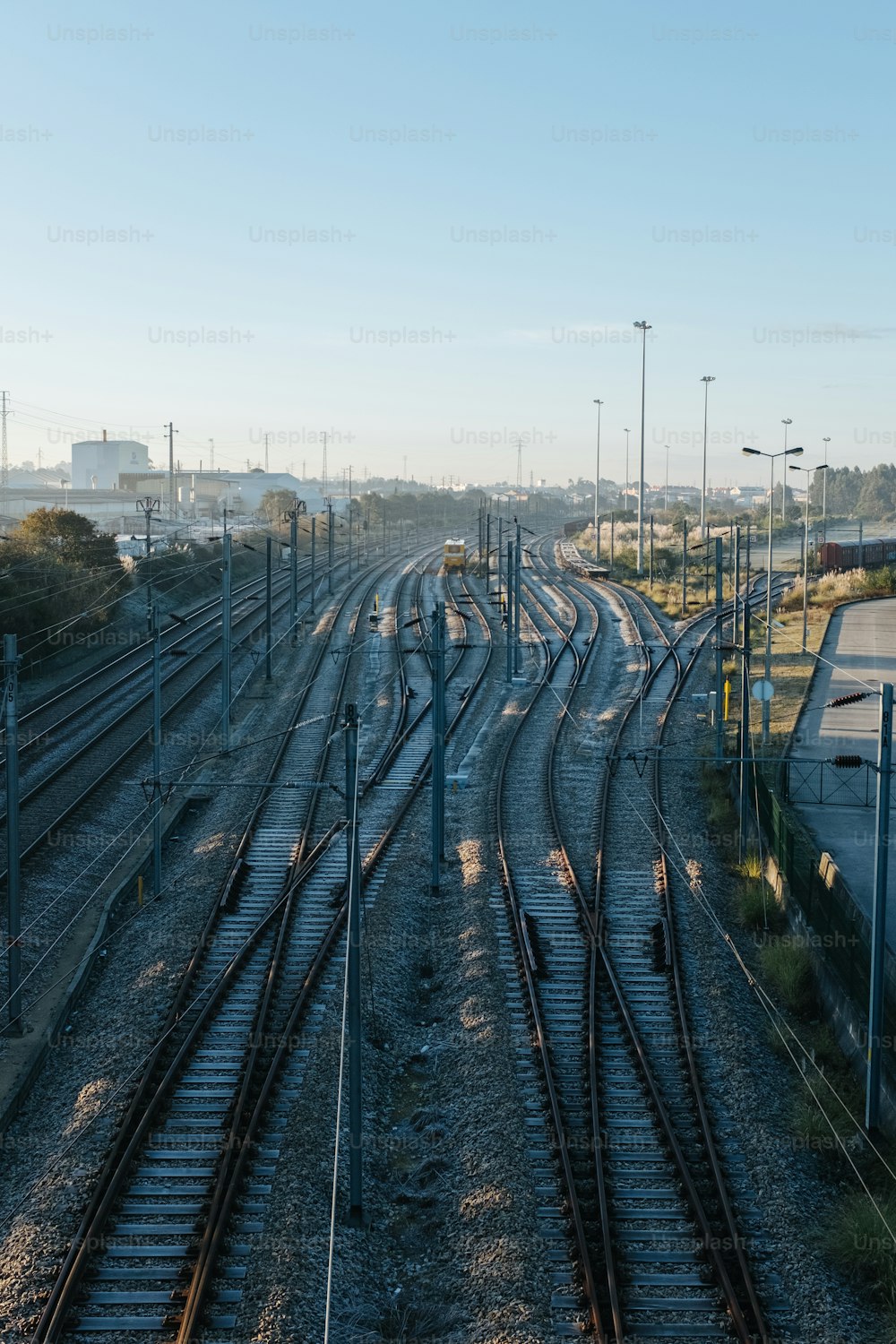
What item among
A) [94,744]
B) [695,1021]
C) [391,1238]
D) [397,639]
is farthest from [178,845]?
[397,639]

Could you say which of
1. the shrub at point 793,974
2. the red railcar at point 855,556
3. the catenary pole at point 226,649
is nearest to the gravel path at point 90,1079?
the catenary pole at point 226,649

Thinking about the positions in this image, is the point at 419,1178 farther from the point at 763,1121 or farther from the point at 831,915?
the point at 831,915

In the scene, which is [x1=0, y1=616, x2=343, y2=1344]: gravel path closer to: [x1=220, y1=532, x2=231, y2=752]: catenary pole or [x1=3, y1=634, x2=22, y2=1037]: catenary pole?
[x1=3, y1=634, x2=22, y2=1037]: catenary pole

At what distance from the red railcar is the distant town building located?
12128 centimetres

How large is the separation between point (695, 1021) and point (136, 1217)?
7.34 metres

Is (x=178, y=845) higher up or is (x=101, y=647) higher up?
(x=101, y=647)

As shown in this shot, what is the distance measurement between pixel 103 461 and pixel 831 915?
16498 cm

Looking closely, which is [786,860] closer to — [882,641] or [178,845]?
[178,845]

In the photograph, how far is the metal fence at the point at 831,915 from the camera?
14789mm

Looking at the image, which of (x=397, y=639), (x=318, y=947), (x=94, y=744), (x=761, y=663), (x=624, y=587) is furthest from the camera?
(x=624, y=587)

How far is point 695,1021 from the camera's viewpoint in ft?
52.0

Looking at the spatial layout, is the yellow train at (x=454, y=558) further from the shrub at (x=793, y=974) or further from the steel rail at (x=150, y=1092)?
the shrub at (x=793, y=974)

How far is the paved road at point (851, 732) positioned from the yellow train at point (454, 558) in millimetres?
24244

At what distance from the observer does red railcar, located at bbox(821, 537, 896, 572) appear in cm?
6500
